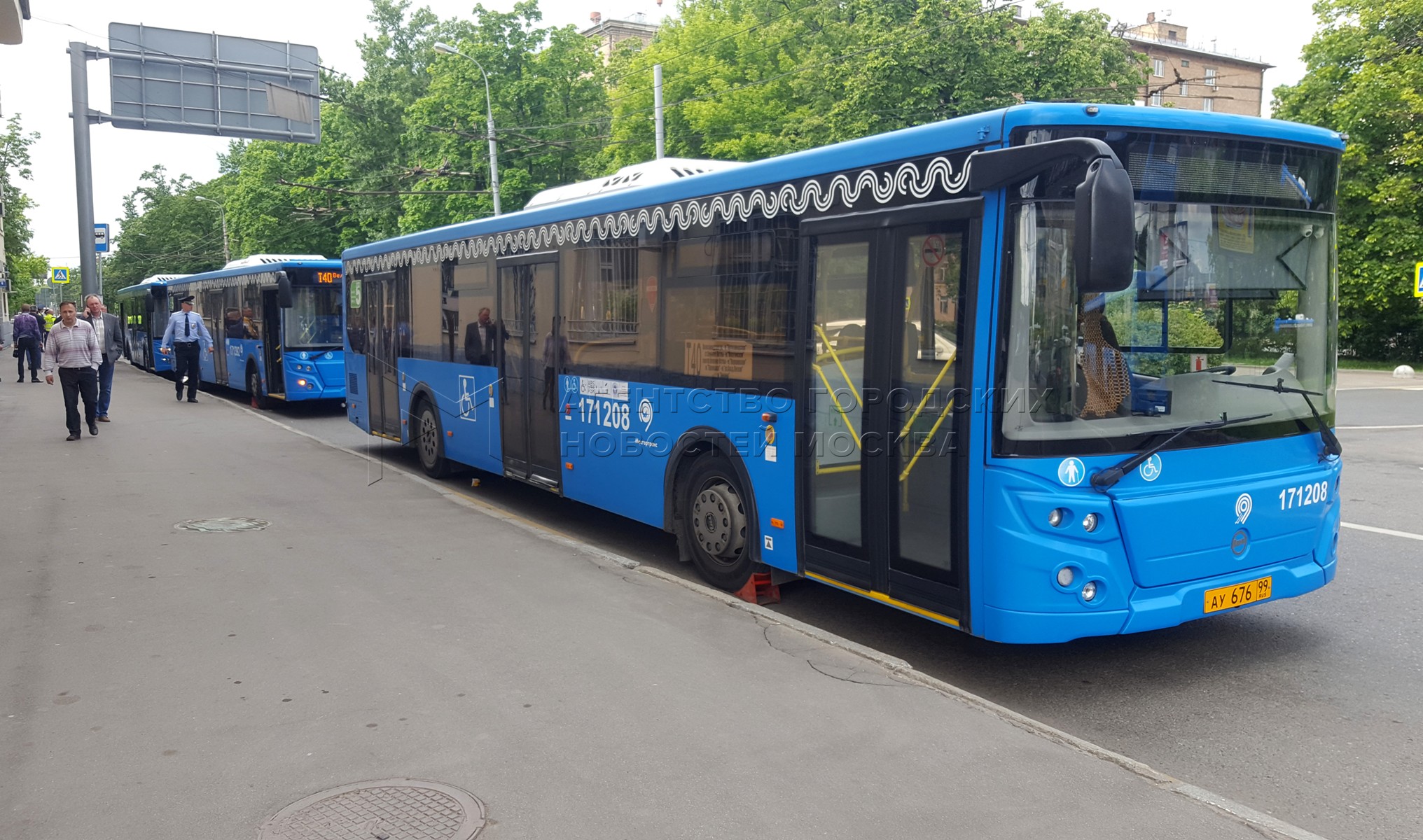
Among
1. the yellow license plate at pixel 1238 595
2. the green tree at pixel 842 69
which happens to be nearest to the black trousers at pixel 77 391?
the yellow license plate at pixel 1238 595

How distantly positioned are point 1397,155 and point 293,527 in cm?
3885

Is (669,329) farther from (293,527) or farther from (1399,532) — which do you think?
(1399,532)

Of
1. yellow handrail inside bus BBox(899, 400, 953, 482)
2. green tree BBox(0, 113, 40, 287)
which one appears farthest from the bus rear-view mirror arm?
green tree BBox(0, 113, 40, 287)

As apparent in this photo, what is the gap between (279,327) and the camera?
20.6 meters

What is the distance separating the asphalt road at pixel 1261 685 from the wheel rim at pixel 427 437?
4555 mm

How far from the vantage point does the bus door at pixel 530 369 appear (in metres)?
9.52

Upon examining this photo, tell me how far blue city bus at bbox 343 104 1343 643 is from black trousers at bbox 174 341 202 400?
53.9 ft

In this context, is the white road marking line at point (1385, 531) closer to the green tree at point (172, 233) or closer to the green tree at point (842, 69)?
the green tree at point (842, 69)

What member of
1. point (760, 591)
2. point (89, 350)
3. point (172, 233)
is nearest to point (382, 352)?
point (89, 350)

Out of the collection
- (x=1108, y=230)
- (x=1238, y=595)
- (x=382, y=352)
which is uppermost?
(x=1108, y=230)

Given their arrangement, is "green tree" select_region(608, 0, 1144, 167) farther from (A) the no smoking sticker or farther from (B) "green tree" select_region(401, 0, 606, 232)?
(A) the no smoking sticker

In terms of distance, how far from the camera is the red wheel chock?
281 inches

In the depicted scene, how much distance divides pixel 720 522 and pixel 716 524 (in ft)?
0.17

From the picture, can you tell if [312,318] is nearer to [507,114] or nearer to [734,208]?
[734,208]
